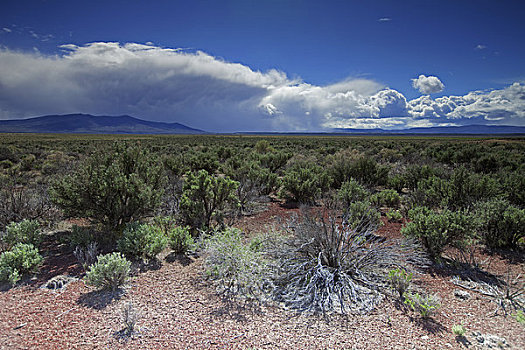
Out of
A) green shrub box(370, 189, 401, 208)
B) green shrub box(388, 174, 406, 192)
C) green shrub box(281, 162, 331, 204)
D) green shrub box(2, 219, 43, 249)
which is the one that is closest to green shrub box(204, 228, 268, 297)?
green shrub box(2, 219, 43, 249)

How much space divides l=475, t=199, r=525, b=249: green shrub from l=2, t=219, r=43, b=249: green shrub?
8.26 metres

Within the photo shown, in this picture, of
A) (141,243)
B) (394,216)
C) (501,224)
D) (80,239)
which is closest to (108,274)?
(141,243)

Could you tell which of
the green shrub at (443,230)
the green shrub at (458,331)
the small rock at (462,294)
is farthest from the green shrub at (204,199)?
Answer: the green shrub at (458,331)

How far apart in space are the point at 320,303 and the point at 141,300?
2.30m

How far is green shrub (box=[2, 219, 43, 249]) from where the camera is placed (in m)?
4.87

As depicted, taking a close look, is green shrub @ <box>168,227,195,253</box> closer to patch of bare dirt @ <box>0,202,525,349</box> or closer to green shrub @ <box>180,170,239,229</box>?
patch of bare dirt @ <box>0,202,525,349</box>

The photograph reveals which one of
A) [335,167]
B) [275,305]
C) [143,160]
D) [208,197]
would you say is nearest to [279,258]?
[275,305]

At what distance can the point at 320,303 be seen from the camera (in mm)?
3559

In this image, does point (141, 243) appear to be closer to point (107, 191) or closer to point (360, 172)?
point (107, 191)

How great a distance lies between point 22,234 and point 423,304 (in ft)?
21.1

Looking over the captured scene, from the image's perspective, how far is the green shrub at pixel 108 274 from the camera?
3.72 metres

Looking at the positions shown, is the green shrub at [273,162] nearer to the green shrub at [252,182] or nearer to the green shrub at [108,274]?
the green shrub at [252,182]

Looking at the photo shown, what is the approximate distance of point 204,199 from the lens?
6.67m

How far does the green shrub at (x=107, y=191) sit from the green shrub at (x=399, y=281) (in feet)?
14.5
